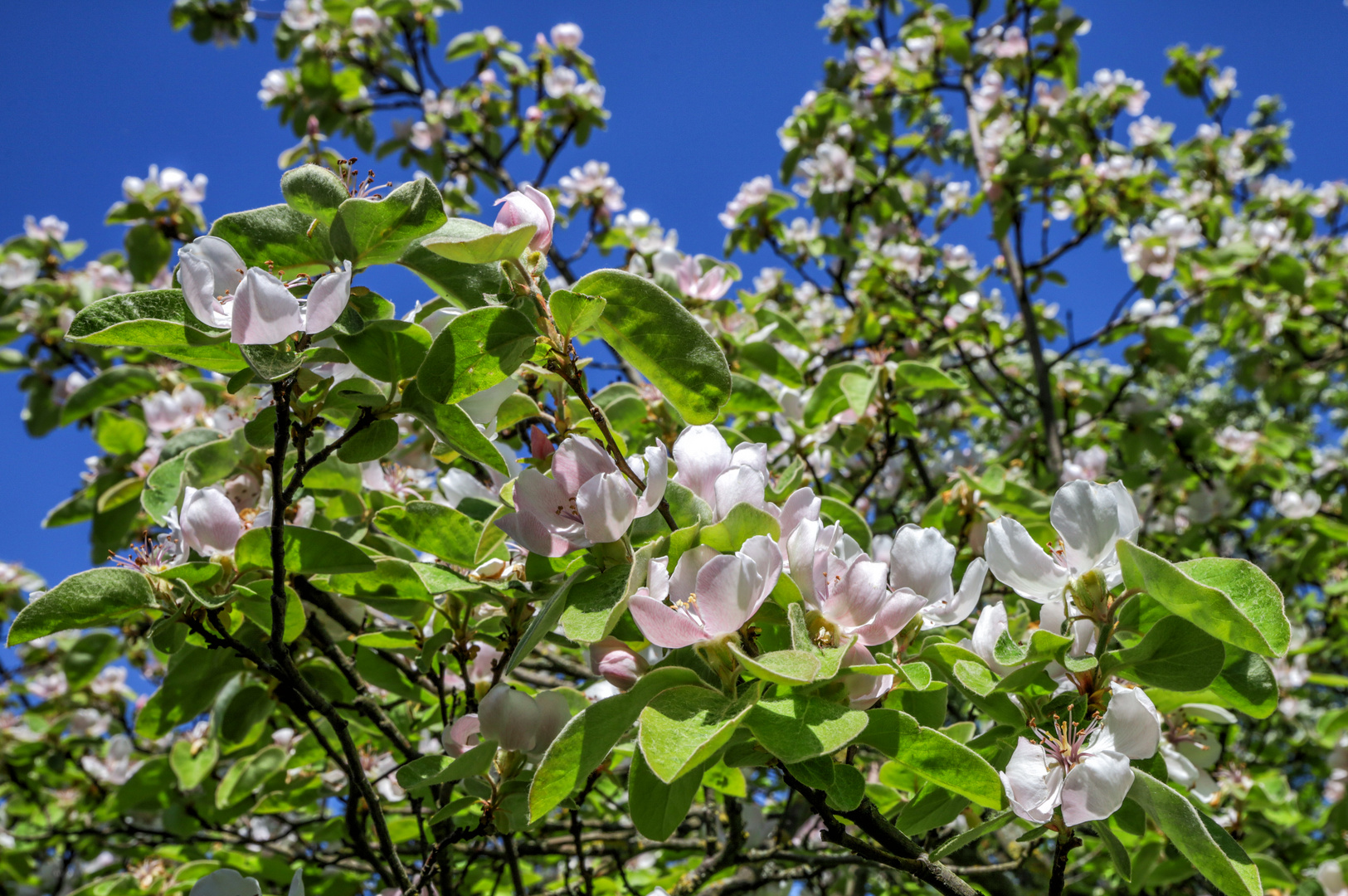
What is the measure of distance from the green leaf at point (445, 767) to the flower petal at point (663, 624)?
0.39m

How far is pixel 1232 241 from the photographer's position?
370 centimetres

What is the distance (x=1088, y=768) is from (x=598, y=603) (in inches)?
21.7

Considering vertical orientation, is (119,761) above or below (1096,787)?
above

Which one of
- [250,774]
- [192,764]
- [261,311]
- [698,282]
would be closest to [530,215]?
[261,311]

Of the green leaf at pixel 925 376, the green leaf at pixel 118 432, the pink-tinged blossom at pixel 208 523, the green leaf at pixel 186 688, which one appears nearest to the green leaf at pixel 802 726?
the pink-tinged blossom at pixel 208 523

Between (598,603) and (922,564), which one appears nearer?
(598,603)

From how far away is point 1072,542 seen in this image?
103 centimetres

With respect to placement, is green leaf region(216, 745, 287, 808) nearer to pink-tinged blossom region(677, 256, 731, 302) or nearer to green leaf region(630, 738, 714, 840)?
green leaf region(630, 738, 714, 840)

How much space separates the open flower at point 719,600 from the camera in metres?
0.85

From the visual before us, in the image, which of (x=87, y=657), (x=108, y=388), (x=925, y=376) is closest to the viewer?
(x=925, y=376)

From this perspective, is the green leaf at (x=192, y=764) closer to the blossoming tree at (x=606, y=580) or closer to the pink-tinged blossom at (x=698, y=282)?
the blossoming tree at (x=606, y=580)

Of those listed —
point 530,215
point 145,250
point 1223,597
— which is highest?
point 145,250

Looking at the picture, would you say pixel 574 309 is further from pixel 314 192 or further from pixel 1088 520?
pixel 1088 520

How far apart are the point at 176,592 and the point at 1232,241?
13.7ft
